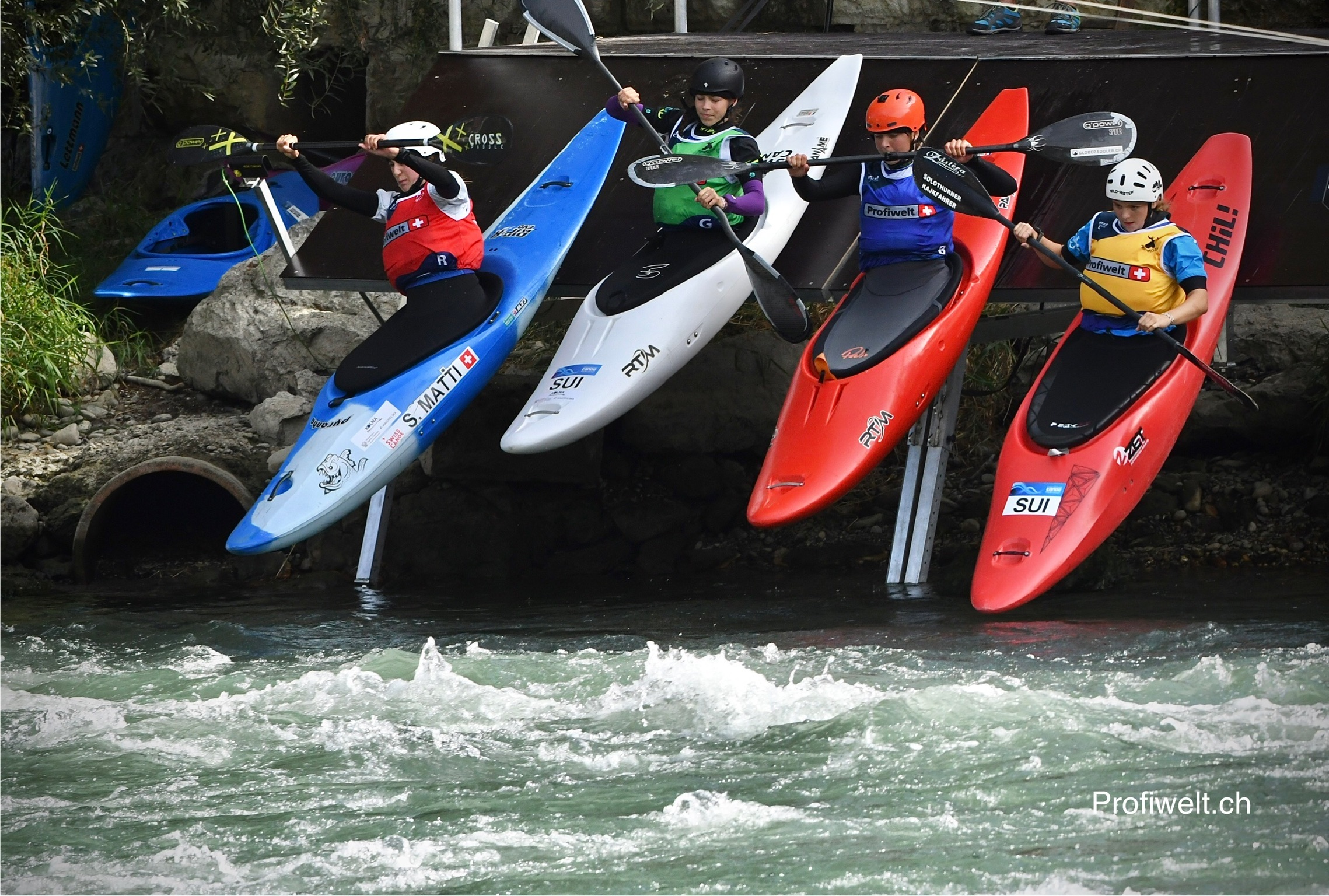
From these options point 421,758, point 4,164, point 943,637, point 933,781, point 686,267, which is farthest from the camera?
point 4,164

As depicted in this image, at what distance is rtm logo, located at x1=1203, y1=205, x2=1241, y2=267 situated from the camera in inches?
234

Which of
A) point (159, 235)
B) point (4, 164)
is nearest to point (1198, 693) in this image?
point (159, 235)

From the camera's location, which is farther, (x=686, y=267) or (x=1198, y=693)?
(x=686, y=267)

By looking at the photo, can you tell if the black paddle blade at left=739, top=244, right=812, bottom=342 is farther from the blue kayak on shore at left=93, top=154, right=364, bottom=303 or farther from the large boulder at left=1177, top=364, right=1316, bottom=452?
the blue kayak on shore at left=93, top=154, right=364, bottom=303

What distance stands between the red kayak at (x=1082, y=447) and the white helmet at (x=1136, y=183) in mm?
499

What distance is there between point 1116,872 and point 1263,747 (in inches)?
33.1

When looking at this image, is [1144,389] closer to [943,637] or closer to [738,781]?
[943,637]

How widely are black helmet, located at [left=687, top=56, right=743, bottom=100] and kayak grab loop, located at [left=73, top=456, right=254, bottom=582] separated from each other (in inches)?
Answer: 108

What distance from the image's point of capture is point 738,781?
379 cm

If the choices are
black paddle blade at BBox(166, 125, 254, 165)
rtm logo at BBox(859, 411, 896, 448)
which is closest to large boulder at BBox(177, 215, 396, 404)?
black paddle blade at BBox(166, 125, 254, 165)

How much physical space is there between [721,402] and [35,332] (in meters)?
3.76

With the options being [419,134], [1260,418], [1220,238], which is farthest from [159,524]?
[1260,418]

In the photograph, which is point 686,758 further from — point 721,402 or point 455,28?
point 455,28

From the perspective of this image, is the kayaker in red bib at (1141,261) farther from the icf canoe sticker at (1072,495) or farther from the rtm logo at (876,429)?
the rtm logo at (876,429)
